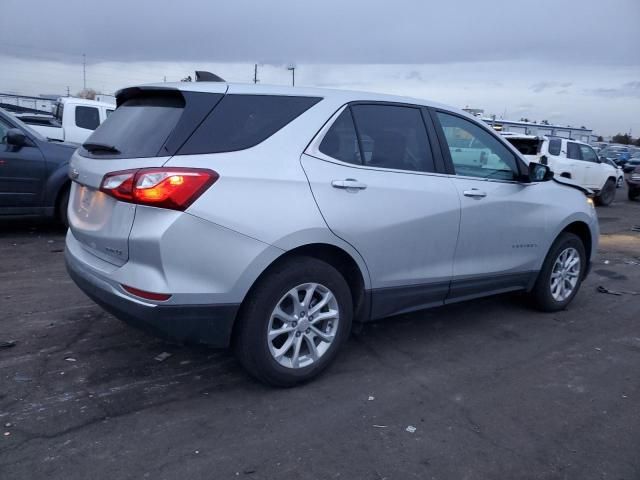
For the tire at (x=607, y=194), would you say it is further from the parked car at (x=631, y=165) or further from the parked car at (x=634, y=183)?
the parked car at (x=631, y=165)

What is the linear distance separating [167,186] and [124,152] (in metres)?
0.52

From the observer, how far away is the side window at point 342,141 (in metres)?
3.56

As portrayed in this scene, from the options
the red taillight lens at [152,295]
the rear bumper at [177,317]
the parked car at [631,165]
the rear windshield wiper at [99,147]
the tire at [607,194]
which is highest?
the rear windshield wiper at [99,147]

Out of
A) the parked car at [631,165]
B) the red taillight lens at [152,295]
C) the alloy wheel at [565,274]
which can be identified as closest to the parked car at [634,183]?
the parked car at [631,165]

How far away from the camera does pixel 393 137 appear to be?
13.1ft

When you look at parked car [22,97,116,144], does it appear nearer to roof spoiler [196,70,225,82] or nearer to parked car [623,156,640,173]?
roof spoiler [196,70,225,82]

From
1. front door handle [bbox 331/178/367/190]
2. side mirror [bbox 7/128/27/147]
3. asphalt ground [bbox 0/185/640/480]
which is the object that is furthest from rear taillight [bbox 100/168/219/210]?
side mirror [bbox 7/128/27/147]

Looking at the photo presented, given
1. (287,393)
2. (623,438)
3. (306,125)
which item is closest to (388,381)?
(287,393)

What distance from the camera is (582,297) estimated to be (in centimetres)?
611

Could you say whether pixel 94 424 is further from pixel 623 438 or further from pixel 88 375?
pixel 623 438

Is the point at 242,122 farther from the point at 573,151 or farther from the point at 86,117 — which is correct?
the point at 573,151

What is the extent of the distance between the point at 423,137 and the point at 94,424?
113 inches

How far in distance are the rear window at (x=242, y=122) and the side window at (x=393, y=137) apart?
1.60ft

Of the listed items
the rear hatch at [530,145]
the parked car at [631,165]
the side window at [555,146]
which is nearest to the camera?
the rear hatch at [530,145]
